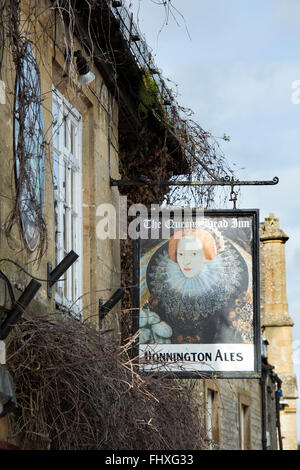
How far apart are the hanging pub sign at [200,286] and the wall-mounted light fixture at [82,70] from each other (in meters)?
1.54

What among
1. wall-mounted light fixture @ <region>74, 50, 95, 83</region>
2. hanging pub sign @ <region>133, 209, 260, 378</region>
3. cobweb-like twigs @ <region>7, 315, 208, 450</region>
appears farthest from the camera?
hanging pub sign @ <region>133, 209, 260, 378</region>

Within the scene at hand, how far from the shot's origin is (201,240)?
9844 mm

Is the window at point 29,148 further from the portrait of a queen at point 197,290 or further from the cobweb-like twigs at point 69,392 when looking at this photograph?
the portrait of a queen at point 197,290

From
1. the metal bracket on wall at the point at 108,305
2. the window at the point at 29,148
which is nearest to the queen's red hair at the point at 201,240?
the metal bracket on wall at the point at 108,305

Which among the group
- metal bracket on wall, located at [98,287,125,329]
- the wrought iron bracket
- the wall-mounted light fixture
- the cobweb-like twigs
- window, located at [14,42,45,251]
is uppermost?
the wall-mounted light fixture

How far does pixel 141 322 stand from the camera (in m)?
9.48

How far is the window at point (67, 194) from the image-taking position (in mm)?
8438

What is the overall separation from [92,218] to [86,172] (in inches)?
17.8

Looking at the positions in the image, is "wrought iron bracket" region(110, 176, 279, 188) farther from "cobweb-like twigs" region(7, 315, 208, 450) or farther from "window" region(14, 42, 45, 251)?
"cobweb-like twigs" region(7, 315, 208, 450)

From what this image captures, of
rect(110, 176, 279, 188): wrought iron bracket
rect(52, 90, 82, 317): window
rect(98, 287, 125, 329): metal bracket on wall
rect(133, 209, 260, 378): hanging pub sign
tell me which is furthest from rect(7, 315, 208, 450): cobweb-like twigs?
rect(110, 176, 279, 188): wrought iron bracket

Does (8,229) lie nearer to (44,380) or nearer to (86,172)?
(44,380)

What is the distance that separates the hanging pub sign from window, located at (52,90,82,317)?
0.80 metres

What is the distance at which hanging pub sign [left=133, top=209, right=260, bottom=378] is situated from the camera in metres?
9.46
